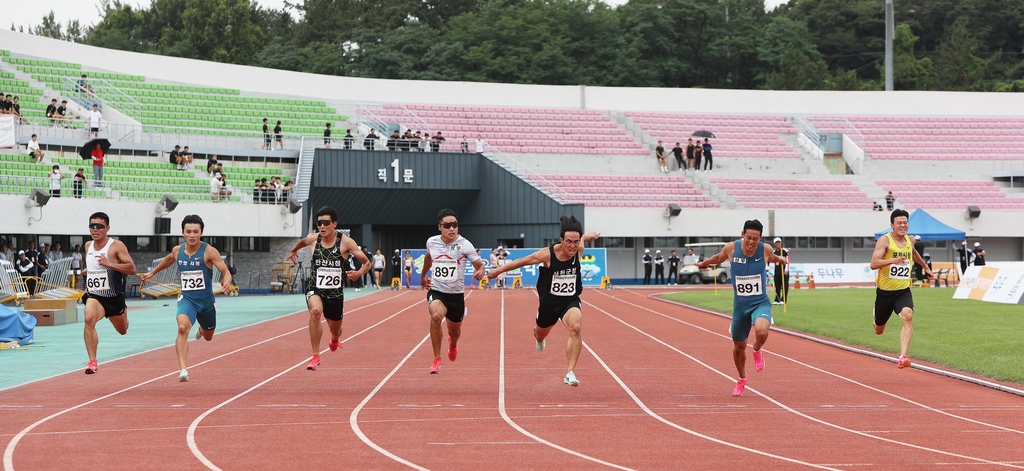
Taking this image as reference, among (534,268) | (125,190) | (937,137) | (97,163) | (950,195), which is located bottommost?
(534,268)

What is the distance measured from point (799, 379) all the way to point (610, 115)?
43.9 meters

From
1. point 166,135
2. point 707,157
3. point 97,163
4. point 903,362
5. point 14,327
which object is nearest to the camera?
point 903,362

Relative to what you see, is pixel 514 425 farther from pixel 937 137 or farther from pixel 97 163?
Result: pixel 937 137

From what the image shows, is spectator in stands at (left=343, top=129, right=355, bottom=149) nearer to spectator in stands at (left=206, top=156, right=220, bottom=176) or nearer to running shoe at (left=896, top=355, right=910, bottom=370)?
spectator in stands at (left=206, top=156, right=220, bottom=176)

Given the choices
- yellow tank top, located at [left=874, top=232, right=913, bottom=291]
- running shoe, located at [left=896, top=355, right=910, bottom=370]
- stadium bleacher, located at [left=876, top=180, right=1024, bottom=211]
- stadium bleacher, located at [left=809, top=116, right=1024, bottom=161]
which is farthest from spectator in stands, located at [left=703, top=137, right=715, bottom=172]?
running shoe, located at [left=896, top=355, right=910, bottom=370]

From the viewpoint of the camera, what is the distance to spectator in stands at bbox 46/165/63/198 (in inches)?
1336

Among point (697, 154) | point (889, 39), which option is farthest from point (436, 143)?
point (889, 39)

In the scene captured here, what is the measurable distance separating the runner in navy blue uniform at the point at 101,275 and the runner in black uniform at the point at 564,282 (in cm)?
452

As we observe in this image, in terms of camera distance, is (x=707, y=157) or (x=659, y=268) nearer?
(x=659, y=268)

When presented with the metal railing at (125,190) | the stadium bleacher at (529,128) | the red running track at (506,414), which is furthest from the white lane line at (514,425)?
the stadium bleacher at (529,128)

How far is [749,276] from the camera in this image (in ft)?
38.4

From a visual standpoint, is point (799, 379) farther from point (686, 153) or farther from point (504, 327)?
point (686, 153)

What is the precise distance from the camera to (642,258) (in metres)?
48.7

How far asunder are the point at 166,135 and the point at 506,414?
3638cm
